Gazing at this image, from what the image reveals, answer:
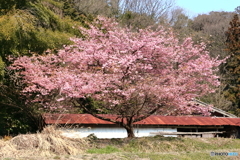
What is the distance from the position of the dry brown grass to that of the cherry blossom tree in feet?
4.85

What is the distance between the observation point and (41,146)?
8.53 meters

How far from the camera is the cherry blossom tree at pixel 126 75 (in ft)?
33.8

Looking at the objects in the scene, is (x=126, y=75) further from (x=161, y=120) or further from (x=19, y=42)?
(x=161, y=120)

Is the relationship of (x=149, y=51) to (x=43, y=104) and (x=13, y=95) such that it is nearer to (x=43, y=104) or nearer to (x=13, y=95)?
(x=43, y=104)

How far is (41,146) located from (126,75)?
3794mm

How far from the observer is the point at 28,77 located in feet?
38.4

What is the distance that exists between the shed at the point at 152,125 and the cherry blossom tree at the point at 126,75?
168 cm

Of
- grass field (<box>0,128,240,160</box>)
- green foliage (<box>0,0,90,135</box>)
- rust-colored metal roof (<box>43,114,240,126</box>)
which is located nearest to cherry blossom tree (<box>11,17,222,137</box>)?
green foliage (<box>0,0,90,135</box>)

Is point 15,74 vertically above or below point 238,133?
above

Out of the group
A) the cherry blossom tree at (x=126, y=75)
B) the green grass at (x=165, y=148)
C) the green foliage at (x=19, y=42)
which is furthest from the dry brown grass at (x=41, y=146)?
the green foliage at (x=19, y=42)

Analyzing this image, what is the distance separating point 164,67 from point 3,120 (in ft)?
23.7

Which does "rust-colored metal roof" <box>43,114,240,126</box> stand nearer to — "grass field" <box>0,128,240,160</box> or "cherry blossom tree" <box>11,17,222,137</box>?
"cherry blossom tree" <box>11,17,222,137</box>

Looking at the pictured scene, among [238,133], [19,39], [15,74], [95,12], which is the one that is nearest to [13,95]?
[15,74]

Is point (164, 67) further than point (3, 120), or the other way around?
point (3, 120)
